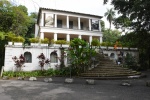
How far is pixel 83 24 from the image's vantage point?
97.6 feet

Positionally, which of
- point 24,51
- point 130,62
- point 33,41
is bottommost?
point 130,62

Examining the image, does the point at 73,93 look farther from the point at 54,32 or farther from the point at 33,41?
the point at 54,32

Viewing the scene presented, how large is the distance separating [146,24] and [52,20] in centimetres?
1468

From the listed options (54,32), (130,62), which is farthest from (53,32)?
(130,62)

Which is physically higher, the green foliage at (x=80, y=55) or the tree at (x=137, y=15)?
the tree at (x=137, y=15)

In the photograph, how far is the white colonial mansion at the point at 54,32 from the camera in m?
16.5

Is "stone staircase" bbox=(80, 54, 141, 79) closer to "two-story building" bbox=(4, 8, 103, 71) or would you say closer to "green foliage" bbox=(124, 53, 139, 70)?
"two-story building" bbox=(4, 8, 103, 71)

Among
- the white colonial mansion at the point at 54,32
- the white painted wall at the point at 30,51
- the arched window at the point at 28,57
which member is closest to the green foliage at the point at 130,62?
the white colonial mansion at the point at 54,32

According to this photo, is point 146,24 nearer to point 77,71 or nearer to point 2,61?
point 77,71

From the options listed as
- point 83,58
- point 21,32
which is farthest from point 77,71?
point 21,32

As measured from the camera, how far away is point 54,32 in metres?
24.5

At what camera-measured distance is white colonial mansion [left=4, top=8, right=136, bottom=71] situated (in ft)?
54.3

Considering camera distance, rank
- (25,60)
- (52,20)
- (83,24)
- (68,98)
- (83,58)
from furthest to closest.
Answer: (83,24)
(52,20)
(25,60)
(83,58)
(68,98)

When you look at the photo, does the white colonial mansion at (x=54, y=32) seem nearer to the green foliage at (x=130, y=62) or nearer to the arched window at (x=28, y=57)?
the arched window at (x=28, y=57)
